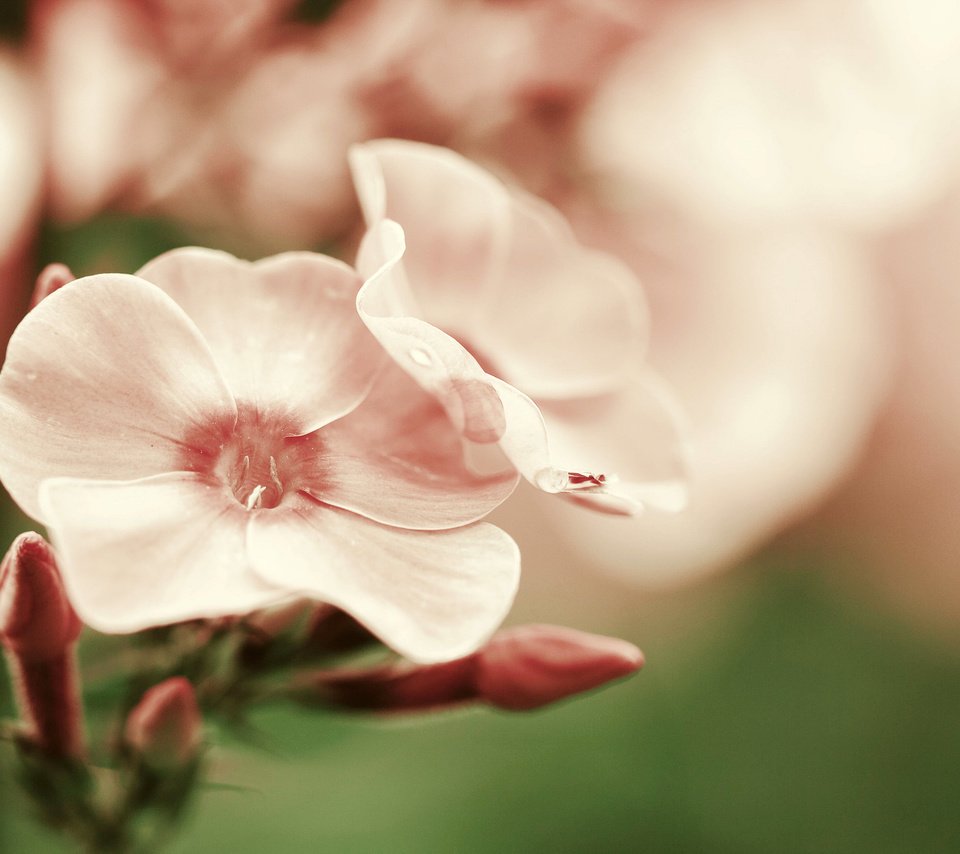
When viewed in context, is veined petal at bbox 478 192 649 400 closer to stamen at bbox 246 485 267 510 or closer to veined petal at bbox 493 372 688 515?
veined petal at bbox 493 372 688 515

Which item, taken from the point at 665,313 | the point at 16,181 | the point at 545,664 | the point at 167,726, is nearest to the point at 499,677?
the point at 545,664

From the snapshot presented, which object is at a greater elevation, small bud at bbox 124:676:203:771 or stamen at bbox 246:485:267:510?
stamen at bbox 246:485:267:510

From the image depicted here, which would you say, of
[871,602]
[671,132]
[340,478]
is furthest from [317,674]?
[871,602]

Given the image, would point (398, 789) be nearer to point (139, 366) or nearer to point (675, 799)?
point (675, 799)

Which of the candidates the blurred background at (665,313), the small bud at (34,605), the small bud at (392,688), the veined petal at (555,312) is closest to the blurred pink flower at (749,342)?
the blurred background at (665,313)

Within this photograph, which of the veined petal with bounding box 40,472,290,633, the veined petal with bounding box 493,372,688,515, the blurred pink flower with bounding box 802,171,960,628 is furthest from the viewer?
the blurred pink flower with bounding box 802,171,960,628

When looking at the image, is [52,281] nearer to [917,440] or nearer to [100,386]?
[100,386]

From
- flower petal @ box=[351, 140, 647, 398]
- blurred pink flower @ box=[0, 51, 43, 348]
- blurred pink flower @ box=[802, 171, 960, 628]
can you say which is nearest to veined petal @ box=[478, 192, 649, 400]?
flower petal @ box=[351, 140, 647, 398]
